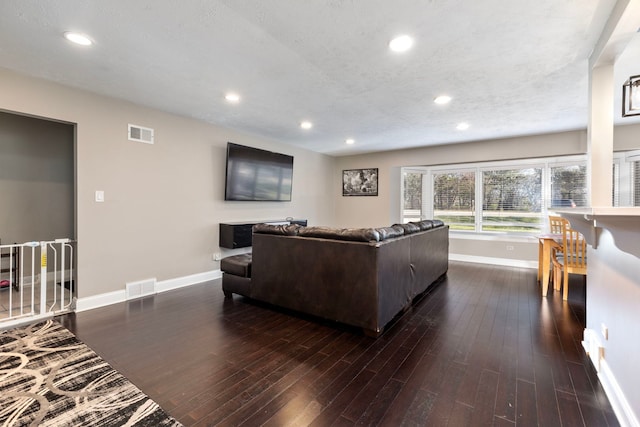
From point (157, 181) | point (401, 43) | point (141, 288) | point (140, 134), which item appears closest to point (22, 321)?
point (141, 288)

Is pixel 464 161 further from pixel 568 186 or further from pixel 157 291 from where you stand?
pixel 157 291

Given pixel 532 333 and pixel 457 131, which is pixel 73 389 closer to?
pixel 532 333

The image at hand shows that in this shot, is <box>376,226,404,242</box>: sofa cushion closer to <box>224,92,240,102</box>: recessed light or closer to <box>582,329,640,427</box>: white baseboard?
<box>582,329,640,427</box>: white baseboard

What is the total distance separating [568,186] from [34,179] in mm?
8560

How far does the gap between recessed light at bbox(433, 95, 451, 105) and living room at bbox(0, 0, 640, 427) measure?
1.44 m

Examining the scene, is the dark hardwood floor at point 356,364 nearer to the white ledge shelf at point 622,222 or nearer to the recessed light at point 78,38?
the white ledge shelf at point 622,222

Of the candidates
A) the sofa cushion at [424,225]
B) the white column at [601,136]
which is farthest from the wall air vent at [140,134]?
the white column at [601,136]

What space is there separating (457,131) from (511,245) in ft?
8.25

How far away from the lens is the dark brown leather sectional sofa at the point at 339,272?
2590 mm

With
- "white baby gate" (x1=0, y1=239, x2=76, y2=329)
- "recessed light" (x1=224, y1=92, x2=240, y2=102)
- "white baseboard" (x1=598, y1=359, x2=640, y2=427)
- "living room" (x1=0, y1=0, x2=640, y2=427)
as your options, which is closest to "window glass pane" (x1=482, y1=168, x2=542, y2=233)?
"living room" (x1=0, y1=0, x2=640, y2=427)

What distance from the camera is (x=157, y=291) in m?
3.87

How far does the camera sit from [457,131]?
16.1ft

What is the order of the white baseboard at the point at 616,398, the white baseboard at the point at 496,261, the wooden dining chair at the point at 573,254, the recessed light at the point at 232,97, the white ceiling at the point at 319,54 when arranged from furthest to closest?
the white baseboard at the point at 496,261, the wooden dining chair at the point at 573,254, the recessed light at the point at 232,97, the white ceiling at the point at 319,54, the white baseboard at the point at 616,398

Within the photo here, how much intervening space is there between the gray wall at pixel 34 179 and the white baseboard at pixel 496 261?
22.9 feet
